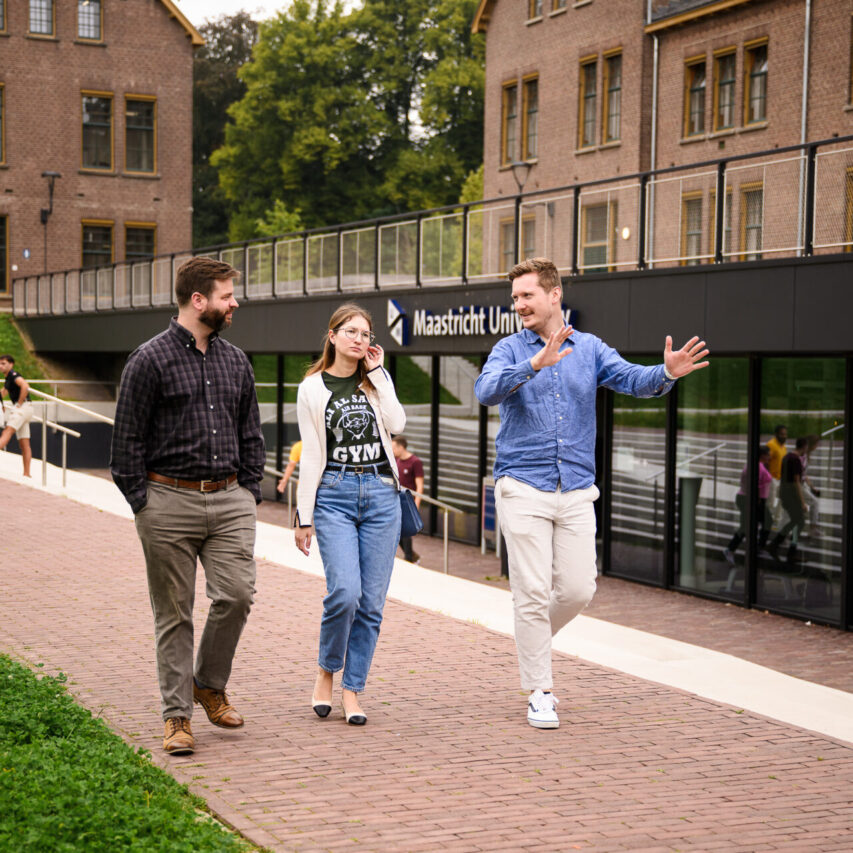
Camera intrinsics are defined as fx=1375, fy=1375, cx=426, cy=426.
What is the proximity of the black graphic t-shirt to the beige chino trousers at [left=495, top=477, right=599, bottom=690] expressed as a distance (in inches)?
24.4

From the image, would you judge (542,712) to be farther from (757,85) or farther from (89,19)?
(89,19)

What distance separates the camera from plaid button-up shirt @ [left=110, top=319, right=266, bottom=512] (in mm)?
5535

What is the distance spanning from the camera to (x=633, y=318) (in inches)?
613

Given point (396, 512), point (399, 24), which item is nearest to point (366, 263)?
point (396, 512)

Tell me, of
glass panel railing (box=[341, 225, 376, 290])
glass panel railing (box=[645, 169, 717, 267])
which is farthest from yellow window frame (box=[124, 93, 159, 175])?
glass panel railing (box=[645, 169, 717, 267])

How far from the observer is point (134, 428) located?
18.2ft

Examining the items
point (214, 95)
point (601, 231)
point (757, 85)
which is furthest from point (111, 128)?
point (601, 231)

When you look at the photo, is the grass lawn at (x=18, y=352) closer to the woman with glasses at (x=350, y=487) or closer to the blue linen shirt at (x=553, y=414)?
the woman with glasses at (x=350, y=487)

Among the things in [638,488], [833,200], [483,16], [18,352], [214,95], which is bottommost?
[638,488]

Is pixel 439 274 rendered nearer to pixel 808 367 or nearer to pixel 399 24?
pixel 808 367

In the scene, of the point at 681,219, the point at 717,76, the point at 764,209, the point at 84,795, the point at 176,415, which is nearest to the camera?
the point at 84,795

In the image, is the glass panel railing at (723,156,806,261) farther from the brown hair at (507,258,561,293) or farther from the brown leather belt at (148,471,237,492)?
the brown leather belt at (148,471,237,492)

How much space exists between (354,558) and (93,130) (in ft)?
139

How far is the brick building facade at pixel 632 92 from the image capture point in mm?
18266
